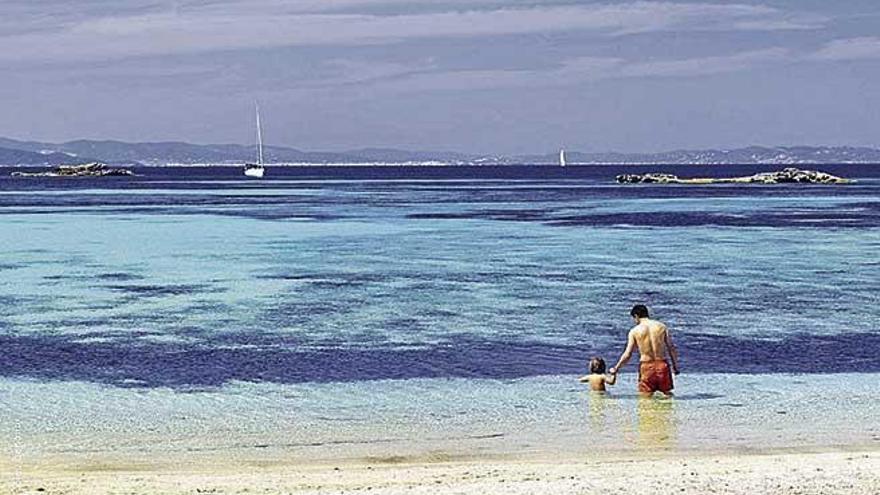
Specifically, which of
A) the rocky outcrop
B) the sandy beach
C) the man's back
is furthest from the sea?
the rocky outcrop

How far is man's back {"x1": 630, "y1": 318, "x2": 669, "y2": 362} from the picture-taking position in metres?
21.7

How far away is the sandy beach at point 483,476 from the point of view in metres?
14.3

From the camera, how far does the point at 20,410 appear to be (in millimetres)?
20969

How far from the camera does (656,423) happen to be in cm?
1977

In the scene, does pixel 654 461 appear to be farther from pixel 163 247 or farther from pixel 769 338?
pixel 163 247

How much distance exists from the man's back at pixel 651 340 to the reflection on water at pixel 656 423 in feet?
2.10

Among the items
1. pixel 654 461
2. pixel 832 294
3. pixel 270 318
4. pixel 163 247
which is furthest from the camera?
pixel 163 247

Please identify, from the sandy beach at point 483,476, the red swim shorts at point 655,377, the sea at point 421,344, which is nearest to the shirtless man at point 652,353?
the red swim shorts at point 655,377

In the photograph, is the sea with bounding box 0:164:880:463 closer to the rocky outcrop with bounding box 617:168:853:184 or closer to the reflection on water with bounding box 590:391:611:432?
the reflection on water with bounding box 590:391:611:432

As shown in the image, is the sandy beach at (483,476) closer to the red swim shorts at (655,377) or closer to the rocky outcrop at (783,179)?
the red swim shorts at (655,377)

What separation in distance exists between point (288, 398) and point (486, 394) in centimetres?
298

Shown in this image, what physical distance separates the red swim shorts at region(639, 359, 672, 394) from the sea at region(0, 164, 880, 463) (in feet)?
1.07

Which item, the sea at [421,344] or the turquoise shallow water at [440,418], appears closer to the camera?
the turquoise shallow water at [440,418]

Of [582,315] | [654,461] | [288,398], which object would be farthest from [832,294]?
[654,461]
